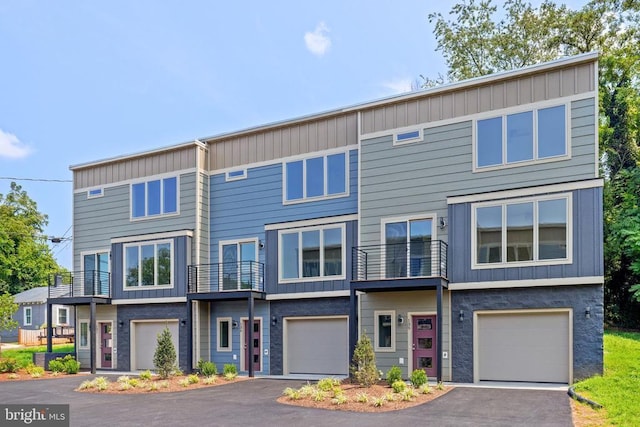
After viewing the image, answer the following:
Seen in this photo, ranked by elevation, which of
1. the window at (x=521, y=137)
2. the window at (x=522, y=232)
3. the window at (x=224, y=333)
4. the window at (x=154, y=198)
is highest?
the window at (x=521, y=137)

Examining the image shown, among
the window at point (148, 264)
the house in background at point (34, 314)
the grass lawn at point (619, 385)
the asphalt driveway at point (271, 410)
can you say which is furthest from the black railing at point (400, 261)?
the house in background at point (34, 314)

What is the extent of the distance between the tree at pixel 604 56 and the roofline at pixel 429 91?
7.59 m

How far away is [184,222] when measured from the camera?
1855cm

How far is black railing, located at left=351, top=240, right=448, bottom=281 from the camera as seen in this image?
14109mm

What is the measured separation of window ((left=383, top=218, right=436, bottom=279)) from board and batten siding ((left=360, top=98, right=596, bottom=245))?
28cm

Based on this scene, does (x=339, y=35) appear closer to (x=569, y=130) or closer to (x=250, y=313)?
(x=569, y=130)

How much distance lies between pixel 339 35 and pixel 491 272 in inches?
290

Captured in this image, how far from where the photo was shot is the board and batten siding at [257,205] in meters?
16.3

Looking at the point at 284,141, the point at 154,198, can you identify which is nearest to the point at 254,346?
the point at 154,198

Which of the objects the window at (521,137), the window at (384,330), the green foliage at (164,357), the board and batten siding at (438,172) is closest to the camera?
the board and batten siding at (438,172)

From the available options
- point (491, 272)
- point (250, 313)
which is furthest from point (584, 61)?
point (250, 313)

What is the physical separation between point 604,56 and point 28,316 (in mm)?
34836

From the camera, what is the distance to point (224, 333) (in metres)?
18.0

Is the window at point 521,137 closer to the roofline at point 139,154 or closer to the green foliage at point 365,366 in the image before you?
the green foliage at point 365,366
